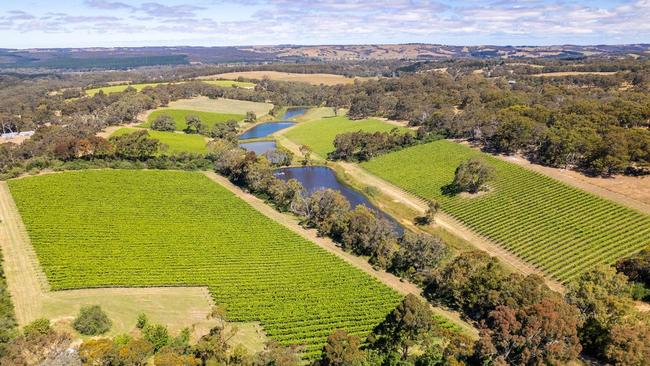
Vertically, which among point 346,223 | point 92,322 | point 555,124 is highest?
point 555,124

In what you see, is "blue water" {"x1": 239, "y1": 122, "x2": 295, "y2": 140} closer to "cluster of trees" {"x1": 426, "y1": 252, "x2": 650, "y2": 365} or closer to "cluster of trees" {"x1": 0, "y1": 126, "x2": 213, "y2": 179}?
"cluster of trees" {"x1": 0, "y1": 126, "x2": 213, "y2": 179}

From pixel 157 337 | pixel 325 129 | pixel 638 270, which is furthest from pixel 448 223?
pixel 325 129

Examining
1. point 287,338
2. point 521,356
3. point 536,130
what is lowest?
point 287,338

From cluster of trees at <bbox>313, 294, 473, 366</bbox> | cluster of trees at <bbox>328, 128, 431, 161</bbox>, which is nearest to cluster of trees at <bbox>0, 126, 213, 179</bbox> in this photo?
cluster of trees at <bbox>328, 128, 431, 161</bbox>

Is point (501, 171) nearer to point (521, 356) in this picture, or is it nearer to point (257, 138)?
point (521, 356)

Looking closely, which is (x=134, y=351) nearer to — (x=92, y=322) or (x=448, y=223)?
(x=92, y=322)

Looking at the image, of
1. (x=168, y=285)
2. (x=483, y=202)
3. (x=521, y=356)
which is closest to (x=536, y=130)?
(x=483, y=202)

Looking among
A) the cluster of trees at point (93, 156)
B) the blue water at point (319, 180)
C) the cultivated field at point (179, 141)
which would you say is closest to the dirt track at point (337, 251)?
the blue water at point (319, 180)
